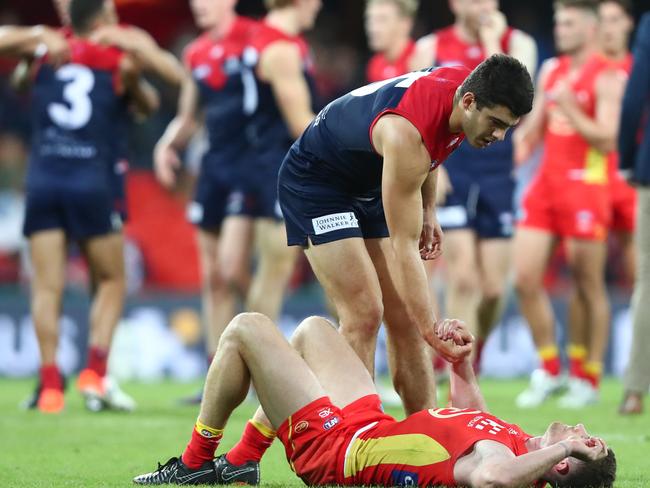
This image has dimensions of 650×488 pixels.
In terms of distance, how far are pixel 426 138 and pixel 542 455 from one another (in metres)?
1.50

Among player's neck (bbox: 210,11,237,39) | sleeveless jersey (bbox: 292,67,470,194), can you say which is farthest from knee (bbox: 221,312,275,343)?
player's neck (bbox: 210,11,237,39)

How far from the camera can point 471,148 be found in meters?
9.62

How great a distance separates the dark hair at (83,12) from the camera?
8.97 m

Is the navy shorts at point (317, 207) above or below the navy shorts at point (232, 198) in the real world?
above

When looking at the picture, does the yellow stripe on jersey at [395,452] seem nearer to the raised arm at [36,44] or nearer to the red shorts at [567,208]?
the raised arm at [36,44]

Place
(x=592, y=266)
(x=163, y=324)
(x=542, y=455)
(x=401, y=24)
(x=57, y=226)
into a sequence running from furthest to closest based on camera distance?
1. (x=163, y=324)
2. (x=401, y=24)
3. (x=592, y=266)
4. (x=57, y=226)
5. (x=542, y=455)

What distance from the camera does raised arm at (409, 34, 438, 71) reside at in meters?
9.73

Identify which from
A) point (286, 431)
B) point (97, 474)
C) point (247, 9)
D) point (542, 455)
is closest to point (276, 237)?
point (97, 474)

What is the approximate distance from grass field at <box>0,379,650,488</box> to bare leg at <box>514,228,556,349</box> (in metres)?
0.65

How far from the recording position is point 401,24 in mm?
10750

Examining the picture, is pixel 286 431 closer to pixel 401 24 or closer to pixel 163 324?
pixel 401 24

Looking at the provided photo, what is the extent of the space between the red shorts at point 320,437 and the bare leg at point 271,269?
4609mm

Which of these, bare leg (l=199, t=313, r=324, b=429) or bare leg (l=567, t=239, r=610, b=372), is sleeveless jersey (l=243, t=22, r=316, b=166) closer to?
bare leg (l=567, t=239, r=610, b=372)

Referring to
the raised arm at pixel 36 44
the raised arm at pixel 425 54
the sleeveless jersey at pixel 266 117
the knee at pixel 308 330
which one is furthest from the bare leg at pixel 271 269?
the knee at pixel 308 330
